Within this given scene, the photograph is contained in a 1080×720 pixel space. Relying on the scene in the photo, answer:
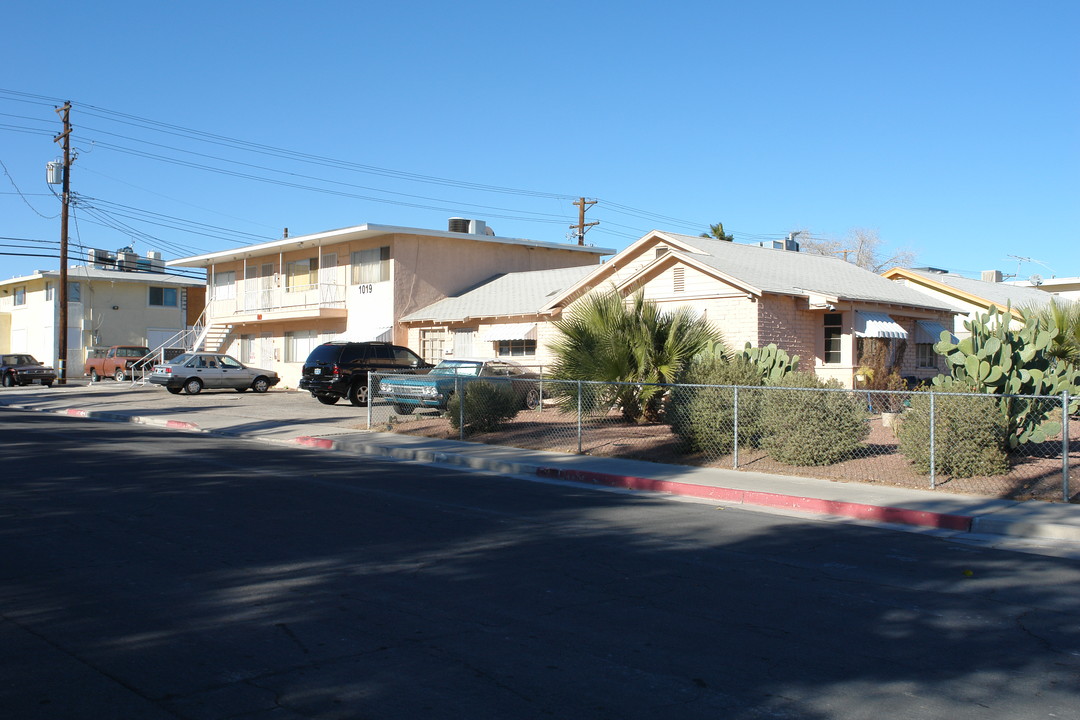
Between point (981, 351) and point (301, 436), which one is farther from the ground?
point (981, 351)

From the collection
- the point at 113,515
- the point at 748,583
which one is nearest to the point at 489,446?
the point at 113,515

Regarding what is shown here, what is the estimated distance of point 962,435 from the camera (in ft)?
40.9

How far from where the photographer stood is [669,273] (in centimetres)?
2670

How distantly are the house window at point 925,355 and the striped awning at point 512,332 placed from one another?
12.0 meters

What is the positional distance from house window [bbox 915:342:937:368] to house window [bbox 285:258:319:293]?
2322 centimetres

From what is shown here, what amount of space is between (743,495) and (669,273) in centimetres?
1529

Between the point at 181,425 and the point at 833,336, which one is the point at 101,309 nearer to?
the point at 181,425

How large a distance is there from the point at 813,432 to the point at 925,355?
57.3ft

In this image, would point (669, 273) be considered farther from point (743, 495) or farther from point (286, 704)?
point (286, 704)

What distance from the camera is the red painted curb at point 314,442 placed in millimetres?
18344

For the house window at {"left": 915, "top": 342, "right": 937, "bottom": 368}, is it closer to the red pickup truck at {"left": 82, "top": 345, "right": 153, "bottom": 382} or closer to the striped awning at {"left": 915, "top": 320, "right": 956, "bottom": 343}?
the striped awning at {"left": 915, "top": 320, "right": 956, "bottom": 343}

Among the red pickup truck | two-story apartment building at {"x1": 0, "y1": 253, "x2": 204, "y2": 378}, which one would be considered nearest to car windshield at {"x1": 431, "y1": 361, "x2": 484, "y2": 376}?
the red pickup truck

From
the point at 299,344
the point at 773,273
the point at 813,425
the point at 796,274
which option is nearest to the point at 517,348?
the point at 773,273

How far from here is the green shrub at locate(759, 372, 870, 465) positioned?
546 inches
